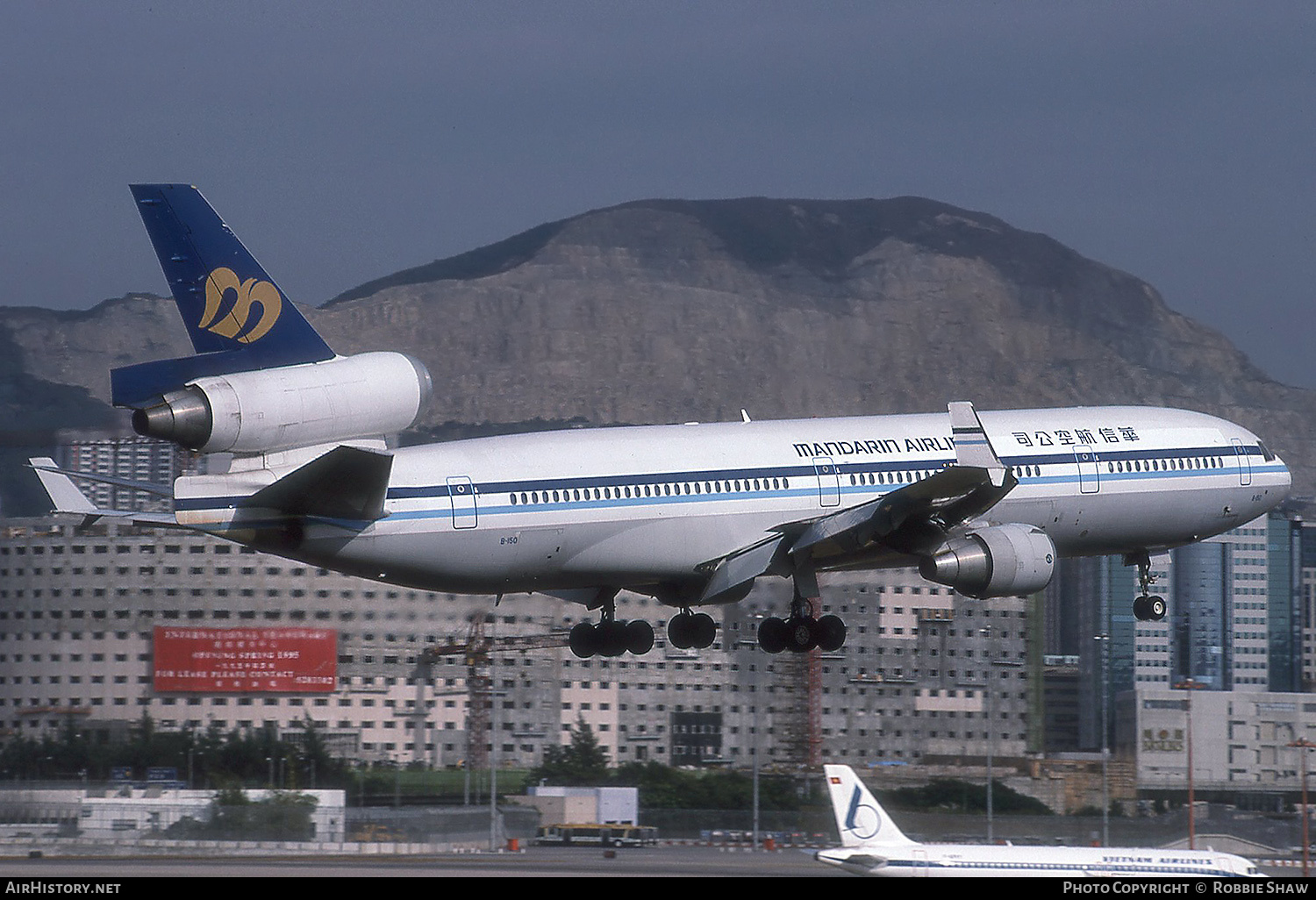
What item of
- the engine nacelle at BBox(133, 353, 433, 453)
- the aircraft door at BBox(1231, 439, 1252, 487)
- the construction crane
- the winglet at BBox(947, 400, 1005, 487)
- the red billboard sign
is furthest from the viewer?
the red billboard sign

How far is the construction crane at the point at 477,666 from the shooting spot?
70938mm

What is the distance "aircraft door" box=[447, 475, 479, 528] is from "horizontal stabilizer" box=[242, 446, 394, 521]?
1.42 m

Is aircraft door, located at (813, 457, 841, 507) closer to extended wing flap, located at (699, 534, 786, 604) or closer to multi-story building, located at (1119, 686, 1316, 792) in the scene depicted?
extended wing flap, located at (699, 534, 786, 604)

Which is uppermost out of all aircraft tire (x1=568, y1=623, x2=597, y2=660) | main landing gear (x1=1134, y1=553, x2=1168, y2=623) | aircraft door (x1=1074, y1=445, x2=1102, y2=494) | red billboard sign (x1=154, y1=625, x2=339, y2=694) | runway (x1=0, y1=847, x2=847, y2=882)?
aircraft door (x1=1074, y1=445, x2=1102, y2=494)

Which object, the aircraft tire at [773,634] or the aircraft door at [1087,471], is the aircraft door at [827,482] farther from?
the aircraft door at [1087,471]

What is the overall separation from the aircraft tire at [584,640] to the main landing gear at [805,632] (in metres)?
4.07

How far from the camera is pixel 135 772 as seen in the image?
6594 centimetres

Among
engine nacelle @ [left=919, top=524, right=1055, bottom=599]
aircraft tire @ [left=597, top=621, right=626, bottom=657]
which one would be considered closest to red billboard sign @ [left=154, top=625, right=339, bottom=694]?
aircraft tire @ [left=597, top=621, right=626, bottom=657]

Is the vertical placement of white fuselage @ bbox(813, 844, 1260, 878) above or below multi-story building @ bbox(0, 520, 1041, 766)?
below

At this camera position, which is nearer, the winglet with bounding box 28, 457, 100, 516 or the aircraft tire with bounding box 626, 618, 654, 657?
the winglet with bounding box 28, 457, 100, 516

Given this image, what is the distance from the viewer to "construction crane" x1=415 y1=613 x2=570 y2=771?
7094 centimetres

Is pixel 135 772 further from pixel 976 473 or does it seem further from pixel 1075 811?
pixel 976 473

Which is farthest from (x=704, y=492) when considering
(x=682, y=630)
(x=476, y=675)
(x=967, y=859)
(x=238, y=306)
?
(x=476, y=675)

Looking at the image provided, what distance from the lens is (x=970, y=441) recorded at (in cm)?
3456
